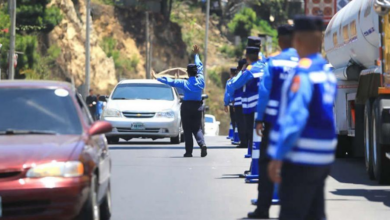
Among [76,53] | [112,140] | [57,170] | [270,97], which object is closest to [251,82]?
[270,97]

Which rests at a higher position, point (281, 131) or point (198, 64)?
point (198, 64)

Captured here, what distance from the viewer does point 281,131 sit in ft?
21.6

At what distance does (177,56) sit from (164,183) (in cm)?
6195

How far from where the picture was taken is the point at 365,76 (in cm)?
1570

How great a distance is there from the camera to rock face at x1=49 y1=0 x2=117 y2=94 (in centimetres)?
5872

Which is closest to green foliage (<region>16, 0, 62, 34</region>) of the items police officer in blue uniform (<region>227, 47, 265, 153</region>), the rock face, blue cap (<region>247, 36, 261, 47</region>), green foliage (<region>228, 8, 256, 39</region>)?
the rock face

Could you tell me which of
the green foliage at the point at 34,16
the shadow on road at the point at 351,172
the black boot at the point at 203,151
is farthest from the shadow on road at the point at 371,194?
the green foliage at the point at 34,16

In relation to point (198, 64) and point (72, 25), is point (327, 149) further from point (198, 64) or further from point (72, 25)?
point (72, 25)

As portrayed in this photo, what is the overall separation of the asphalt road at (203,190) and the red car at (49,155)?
1.44m

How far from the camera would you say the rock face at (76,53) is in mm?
58719

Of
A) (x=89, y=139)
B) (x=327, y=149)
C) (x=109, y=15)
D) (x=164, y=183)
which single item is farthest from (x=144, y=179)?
(x=109, y=15)

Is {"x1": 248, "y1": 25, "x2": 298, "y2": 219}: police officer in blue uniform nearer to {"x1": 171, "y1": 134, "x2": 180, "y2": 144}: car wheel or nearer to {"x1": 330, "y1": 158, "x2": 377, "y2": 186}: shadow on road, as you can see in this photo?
{"x1": 330, "y1": 158, "x2": 377, "y2": 186}: shadow on road

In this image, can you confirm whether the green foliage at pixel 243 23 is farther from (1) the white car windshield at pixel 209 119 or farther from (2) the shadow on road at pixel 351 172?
(2) the shadow on road at pixel 351 172

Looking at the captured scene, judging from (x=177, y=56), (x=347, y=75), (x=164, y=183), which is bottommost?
(x=164, y=183)
